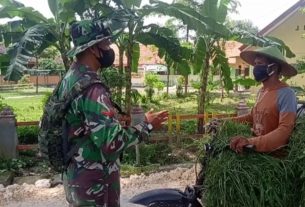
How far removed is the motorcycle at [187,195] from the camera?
8.58ft

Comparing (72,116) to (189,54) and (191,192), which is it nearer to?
(191,192)

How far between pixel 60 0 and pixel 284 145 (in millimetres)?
5853

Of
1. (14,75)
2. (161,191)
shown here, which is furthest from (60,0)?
(161,191)

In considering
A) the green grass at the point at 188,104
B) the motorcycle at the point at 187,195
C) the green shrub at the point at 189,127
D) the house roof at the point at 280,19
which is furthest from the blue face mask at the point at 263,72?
the house roof at the point at 280,19

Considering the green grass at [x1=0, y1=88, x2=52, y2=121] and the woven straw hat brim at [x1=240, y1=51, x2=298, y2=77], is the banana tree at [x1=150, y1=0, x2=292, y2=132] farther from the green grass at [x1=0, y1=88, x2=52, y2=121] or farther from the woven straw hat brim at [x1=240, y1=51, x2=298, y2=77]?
the green grass at [x1=0, y1=88, x2=52, y2=121]

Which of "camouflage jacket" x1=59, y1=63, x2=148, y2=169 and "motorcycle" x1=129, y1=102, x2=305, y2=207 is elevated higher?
"camouflage jacket" x1=59, y1=63, x2=148, y2=169

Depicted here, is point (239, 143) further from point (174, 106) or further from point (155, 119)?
point (174, 106)

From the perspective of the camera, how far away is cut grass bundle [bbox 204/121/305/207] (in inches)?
92.4

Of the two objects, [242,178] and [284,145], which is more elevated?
[284,145]

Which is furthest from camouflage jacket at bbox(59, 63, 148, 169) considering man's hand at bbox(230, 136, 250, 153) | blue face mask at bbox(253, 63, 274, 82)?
blue face mask at bbox(253, 63, 274, 82)

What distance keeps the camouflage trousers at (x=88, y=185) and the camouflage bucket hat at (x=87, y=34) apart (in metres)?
0.62

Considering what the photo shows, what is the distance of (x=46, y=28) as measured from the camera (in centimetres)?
718

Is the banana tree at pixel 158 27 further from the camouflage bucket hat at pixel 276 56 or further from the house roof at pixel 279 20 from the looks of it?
the house roof at pixel 279 20

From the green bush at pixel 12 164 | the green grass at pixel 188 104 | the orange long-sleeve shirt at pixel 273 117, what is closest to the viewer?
the orange long-sleeve shirt at pixel 273 117
